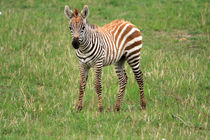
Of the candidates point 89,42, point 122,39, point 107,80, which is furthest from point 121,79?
point 89,42

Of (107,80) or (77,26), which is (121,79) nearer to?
(107,80)

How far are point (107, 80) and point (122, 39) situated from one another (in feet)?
5.17

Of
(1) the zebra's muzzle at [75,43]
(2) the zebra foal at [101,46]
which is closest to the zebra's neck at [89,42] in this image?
(2) the zebra foal at [101,46]

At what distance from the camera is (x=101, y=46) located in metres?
7.84

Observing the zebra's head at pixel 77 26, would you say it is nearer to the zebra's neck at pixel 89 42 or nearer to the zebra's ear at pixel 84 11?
the zebra's ear at pixel 84 11

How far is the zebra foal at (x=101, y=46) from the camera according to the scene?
7.41m

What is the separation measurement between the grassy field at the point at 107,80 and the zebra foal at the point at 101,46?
1.67 ft

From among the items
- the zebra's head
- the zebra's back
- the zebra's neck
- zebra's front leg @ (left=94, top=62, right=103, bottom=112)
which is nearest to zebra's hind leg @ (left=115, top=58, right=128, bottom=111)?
the zebra's back

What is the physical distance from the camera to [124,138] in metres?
6.21

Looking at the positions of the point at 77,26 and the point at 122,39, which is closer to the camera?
the point at 77,26

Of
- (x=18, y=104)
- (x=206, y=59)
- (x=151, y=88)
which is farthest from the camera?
(x=206, y=59)

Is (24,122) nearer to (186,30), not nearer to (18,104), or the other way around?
(18,104)

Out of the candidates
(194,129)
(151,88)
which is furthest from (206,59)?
(194,129)

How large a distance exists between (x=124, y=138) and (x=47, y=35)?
7.32 meters
